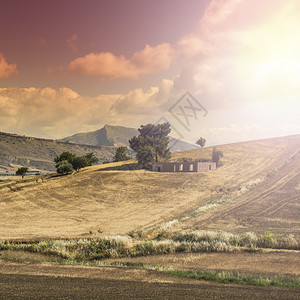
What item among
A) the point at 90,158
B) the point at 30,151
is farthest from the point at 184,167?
the point at 30,151

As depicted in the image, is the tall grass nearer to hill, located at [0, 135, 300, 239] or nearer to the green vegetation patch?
hill, located at [0, 135, 300, 239]

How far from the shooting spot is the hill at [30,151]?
140 metres

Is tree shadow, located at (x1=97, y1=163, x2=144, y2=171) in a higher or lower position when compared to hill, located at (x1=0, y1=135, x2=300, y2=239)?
higher

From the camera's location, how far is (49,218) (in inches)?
1080

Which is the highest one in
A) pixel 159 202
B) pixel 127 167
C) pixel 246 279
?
pixel 127 167

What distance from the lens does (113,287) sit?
7.65 metres

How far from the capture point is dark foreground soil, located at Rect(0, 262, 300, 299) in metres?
6.97

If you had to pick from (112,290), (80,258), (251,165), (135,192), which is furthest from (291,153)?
(112,290)

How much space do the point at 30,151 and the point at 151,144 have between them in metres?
120

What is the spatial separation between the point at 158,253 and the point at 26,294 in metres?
8.88

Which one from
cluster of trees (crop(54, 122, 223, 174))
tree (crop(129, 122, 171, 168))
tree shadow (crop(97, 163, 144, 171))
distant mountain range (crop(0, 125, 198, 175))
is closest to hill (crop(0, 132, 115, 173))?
distant mountain range (crop(0, 125, 198, 175))

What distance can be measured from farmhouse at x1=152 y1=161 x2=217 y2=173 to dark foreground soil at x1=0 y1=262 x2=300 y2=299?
142 ft

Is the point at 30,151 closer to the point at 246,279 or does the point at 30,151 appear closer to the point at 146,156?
the point at 146,156

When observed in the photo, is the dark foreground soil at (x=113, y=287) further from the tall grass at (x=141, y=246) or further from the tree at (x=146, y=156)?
the tree at (x=146, y=156)
